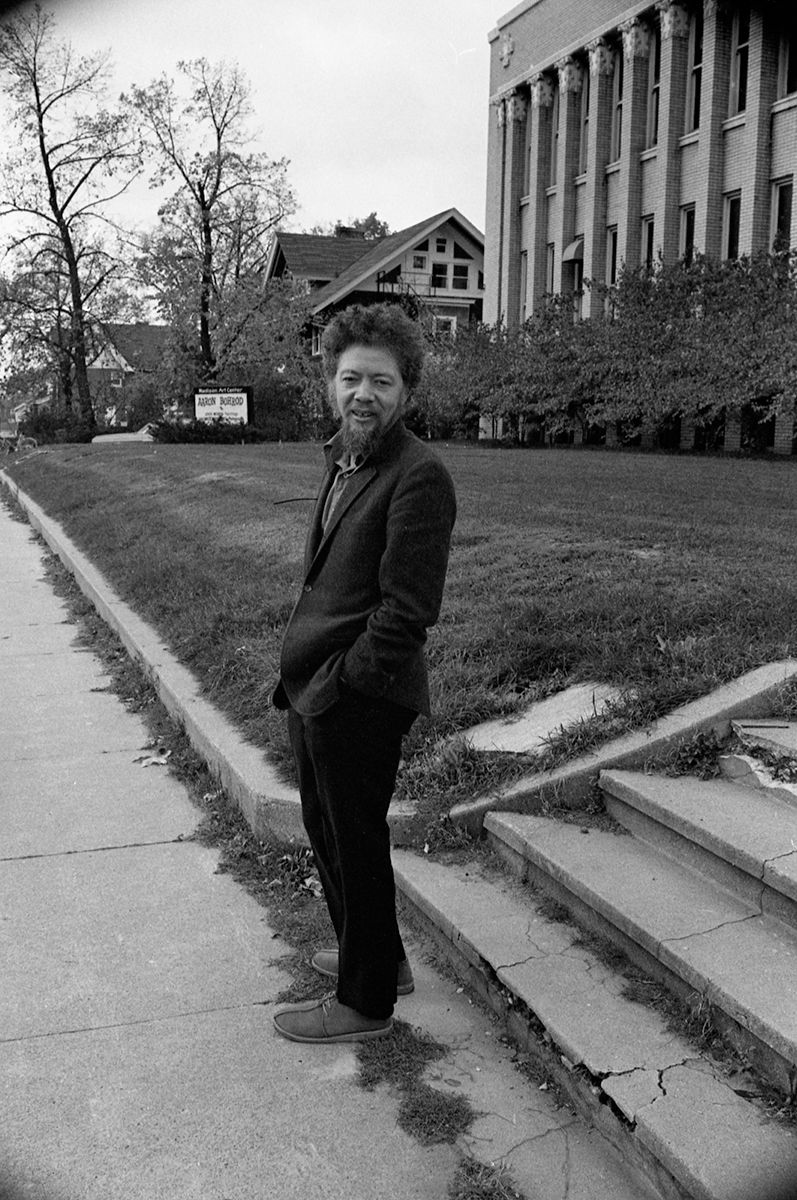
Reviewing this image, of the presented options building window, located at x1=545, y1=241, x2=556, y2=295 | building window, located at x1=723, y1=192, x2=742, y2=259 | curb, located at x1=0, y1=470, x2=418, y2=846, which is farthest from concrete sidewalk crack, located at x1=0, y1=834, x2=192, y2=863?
building window, located at x1=545, y1=241, x2=556, y2=295

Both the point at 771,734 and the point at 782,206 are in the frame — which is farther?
the point at 782,206

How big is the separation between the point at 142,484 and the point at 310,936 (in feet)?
46.0

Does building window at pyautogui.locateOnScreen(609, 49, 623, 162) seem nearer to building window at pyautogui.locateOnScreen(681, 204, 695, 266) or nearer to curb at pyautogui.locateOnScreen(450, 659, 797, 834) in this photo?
building window at pyautogui.locateOnScreen(681, 204, 695, 266)

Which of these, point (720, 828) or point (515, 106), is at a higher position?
point (515, 106)

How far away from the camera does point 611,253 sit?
2612 centimetres

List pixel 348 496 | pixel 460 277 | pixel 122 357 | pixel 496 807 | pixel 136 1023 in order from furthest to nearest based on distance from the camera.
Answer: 1. pixel 122 357
2. pixel 460 277
3. pixel 496 807
4. pixel 136 1023
5. pixel 348 496

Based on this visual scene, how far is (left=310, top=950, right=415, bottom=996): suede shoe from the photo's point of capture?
355cm

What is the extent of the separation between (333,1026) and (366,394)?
5.82 ft

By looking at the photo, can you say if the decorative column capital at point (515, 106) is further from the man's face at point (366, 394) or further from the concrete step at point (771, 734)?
the man's face at point (366, 394)

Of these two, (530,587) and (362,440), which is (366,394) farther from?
(530,587)

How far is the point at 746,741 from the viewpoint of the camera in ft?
14.3

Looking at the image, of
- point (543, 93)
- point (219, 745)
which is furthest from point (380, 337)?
point (543, 93)

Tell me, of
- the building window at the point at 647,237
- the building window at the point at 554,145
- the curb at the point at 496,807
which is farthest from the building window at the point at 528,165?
the curb at the point at 496,807

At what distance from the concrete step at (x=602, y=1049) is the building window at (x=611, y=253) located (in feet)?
77.5
